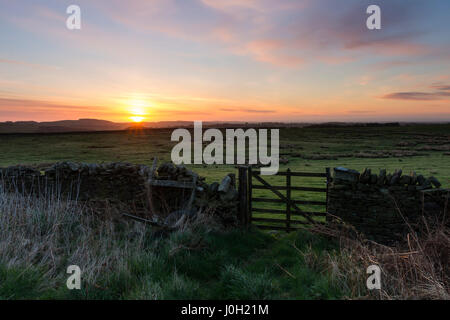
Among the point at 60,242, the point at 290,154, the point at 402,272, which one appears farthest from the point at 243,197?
the point at 290,154

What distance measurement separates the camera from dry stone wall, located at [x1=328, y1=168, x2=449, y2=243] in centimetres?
761

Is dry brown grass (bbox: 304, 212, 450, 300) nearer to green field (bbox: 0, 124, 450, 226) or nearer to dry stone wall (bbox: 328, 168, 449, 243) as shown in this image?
dry stone wall (bbox: 328, 168, 449, 243)

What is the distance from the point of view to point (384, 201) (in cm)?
793

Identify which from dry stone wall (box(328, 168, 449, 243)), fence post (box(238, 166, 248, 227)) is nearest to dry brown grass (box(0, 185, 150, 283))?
fence post (box(238, 166, 248, 227))

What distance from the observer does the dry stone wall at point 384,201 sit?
761 centimetres

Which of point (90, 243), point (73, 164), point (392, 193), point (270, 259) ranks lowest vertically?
point (270, 259)

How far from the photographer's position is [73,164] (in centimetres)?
1027

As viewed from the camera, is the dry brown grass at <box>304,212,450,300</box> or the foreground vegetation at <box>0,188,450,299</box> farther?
the foreground vegetation at <box>0,188,450,299</box>

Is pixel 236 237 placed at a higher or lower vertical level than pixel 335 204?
lower

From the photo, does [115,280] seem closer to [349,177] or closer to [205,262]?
[205,262]

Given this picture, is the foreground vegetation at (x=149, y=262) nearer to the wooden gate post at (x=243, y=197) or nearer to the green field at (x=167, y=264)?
the green field at (x=167, y=264)
